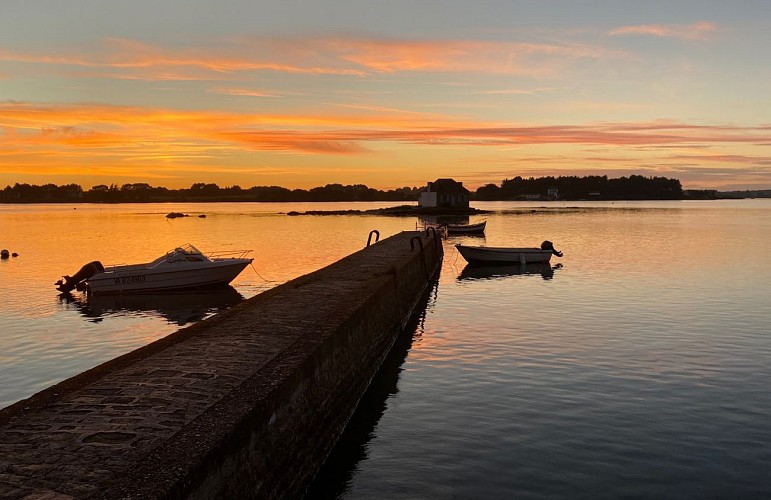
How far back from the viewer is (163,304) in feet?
98.3

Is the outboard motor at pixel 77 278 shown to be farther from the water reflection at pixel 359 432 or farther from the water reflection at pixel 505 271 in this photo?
the water reflection at pixel 505 271

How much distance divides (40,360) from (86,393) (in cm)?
1152

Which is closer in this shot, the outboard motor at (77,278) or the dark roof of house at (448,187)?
the outboard motor at (77,278)

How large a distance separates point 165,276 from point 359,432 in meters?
22.4

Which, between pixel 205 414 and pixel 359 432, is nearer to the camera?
pixel 205 414

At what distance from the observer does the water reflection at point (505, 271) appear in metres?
39.8

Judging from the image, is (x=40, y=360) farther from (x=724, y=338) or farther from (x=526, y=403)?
(x=724, y=338)

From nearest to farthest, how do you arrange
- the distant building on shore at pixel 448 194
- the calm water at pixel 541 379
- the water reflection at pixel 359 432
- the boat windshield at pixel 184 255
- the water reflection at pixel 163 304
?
the water reflection at pixel 359 432 → the calm water at pixel 541 379 → the water reflection at pixel 163 304 → the boat windshield at pixel 184 255 → the distant building on shore at pixel 448 194

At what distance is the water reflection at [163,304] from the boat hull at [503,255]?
17.9 metres

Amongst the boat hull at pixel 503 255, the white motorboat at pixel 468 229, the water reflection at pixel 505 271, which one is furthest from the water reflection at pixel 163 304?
the white motorboat at pixel 468 229

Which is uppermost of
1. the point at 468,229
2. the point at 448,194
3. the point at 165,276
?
the point at 448,194

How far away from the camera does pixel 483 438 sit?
12102 millimetres

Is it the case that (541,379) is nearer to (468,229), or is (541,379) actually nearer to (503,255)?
(503,255)

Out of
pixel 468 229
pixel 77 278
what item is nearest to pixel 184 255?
pixel 77 278
